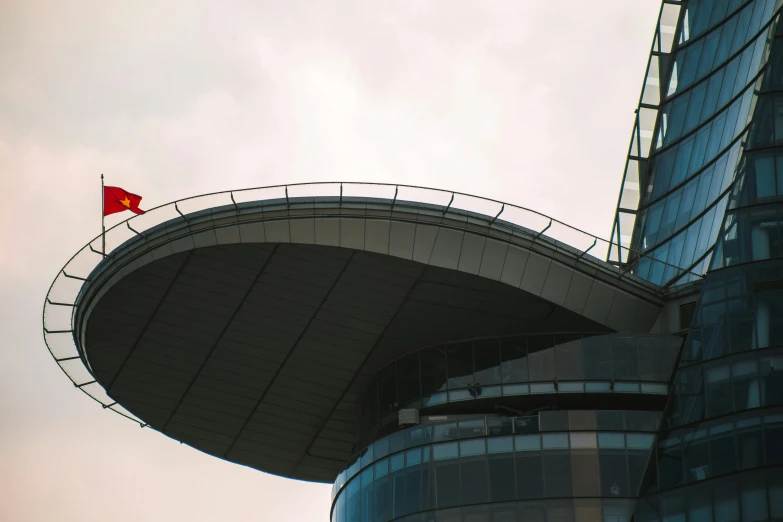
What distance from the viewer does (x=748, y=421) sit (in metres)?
43.1

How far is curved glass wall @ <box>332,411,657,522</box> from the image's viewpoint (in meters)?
46.6

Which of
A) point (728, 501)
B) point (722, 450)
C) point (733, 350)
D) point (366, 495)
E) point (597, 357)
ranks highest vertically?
point (597, 357)

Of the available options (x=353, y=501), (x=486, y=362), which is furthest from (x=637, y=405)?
(x=353, y=501)

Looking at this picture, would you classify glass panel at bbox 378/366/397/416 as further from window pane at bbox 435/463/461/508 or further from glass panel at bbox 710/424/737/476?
glass panel at bbox 710/424/737/476

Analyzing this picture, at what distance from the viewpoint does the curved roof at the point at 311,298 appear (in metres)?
48.0

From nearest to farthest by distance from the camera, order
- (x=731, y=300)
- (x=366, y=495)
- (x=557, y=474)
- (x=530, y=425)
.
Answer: (x=731, y=300), (x=557, y=474), (x=530, y=425), (x=366, y=495)

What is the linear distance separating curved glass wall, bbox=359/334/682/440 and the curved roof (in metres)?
1.56

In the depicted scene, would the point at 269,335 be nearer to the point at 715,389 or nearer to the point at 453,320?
the point at 453,320

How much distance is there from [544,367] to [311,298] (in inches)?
341

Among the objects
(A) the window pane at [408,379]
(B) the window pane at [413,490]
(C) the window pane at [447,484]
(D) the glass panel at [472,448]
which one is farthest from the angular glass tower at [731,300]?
(A) the window pane at [408,379]

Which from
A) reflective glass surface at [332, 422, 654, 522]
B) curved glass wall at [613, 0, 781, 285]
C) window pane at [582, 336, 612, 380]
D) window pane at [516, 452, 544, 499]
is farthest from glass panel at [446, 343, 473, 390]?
curved glass wall at [613, 0, 781, 285]

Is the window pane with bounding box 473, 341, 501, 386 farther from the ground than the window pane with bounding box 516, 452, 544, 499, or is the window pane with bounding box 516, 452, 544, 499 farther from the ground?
the window pane with bounding box 473, 341, 501, 386

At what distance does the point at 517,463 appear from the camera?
47281 mm

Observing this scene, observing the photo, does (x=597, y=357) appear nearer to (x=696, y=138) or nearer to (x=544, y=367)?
(x=544, y=367)
